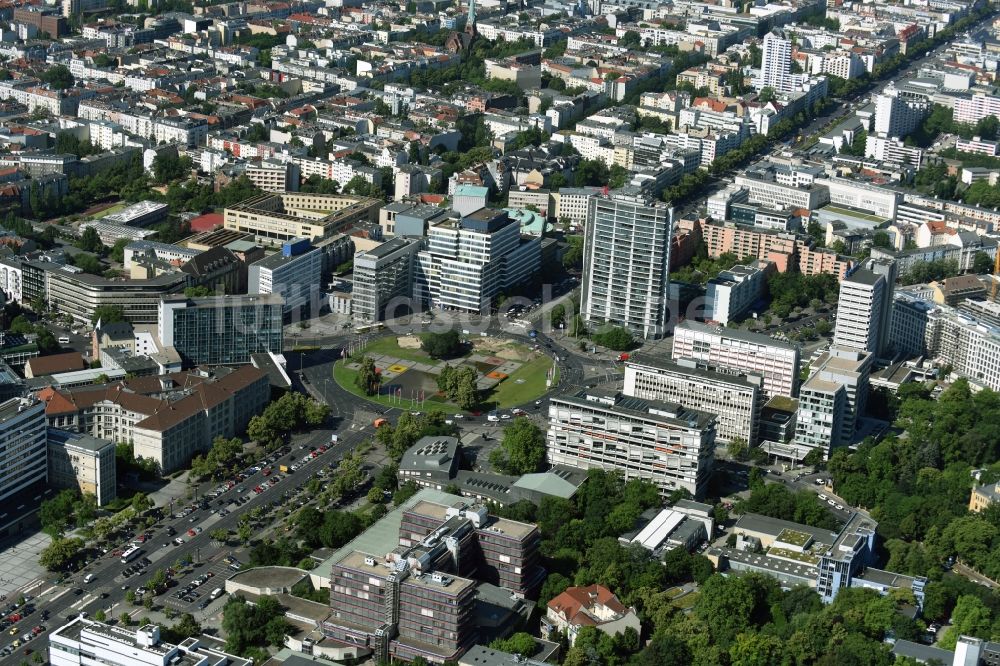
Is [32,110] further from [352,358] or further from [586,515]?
[586,515]

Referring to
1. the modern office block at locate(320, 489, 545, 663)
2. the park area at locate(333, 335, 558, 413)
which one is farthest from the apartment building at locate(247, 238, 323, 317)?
the modern office block at locate(320, 489, 545, 663)

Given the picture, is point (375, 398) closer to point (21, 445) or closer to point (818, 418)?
point (21, 445)

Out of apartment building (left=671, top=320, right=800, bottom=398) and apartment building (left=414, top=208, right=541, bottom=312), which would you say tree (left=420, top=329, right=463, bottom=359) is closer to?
apartment building (left=414, top=208, right=541, bottom=312)

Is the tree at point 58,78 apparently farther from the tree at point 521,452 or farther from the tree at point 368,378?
the tree at point 521,452

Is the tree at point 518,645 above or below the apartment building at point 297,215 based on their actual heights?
below

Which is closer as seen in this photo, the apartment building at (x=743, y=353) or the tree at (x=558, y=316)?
the apartment building at (x=743, y=353)

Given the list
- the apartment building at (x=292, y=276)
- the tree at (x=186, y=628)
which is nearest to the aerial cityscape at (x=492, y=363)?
the apartment building at (x=292, y=276)
